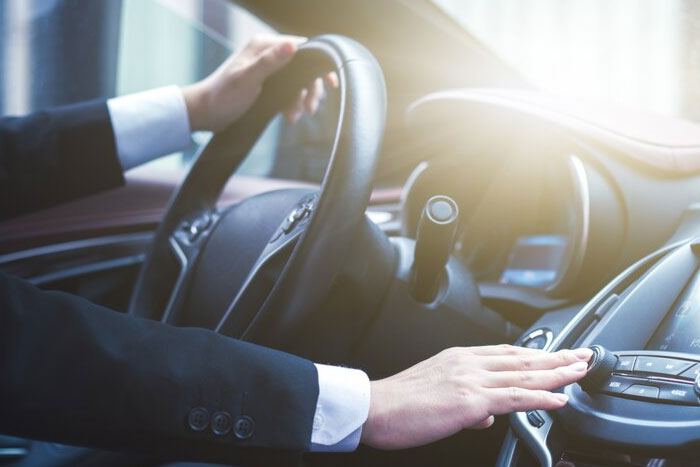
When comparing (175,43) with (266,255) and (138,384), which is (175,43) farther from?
(138,384)

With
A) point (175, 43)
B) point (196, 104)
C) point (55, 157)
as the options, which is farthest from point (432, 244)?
point (175, 43)

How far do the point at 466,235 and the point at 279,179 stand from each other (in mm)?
992

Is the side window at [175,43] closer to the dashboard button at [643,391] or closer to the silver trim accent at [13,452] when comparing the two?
the silver trim accent at [13,452]

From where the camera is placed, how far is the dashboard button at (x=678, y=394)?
0.57 meters

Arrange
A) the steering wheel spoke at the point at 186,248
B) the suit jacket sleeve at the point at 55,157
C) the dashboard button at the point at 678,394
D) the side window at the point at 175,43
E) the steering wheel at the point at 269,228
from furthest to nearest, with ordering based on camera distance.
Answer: the side window at the point at 175,43 → the suit jacket sleeve at the point at 55,157 → the steering wheel spoke at the point at 186,248 → the steering wheel at the point at 269,228 → the dashboard button at the point at 678,394

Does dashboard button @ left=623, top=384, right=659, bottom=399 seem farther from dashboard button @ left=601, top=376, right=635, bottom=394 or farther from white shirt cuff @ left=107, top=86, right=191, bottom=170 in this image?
white shirt cuff @ left=107, top=86, right=191, bottom=170

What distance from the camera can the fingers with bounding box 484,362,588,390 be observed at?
609 mm

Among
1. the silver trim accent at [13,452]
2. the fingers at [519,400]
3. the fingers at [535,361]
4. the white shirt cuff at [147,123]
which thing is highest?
the fingers at [535,361]

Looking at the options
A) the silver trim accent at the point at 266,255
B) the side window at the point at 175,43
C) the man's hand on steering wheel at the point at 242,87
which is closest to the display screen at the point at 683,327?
the silver trim accent at the point at 266,255

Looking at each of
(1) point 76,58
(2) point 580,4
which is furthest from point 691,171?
(2) point 580,4

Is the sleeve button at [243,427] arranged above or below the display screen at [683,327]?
below

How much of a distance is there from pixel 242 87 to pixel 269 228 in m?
0.31

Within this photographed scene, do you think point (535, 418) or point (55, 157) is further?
point (55, 157)

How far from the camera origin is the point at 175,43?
179 centimetres
